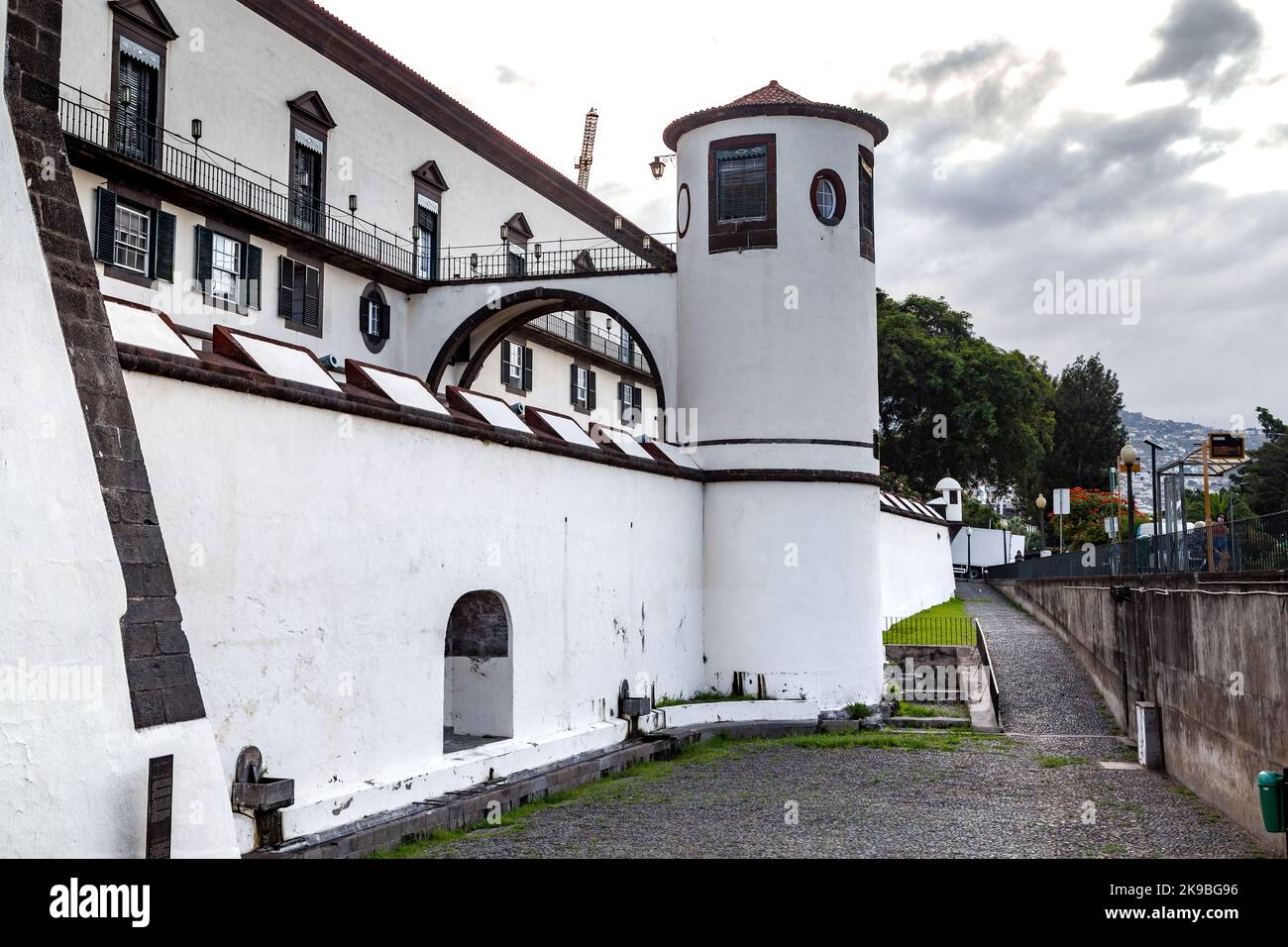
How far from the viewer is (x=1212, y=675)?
10.7 m

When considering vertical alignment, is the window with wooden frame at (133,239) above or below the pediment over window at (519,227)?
below

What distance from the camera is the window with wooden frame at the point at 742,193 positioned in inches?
707

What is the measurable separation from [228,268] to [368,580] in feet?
35.1

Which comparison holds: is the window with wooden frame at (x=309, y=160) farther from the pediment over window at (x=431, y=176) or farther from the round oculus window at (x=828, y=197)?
the round oculus window at (x=828, y=197)

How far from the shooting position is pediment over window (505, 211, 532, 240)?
28344mm

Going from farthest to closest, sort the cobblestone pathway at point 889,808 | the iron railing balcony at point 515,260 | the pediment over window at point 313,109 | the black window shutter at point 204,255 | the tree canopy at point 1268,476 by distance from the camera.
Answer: the tree canopy at point 1268,476, the iron railing balcony at point 515,260, the pediment over window at point 313,109, the black window shutter at point 204,255, the cobblestone pathway at point 889,808

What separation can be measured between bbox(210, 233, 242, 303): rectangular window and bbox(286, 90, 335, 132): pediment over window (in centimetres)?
300

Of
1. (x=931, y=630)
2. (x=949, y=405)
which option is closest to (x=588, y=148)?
(x=949, y=405)

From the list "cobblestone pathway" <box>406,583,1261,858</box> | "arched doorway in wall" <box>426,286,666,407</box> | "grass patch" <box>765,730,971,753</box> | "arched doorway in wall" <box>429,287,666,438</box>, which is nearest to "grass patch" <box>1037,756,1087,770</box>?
"cobblestone pathway" <box>406,583,1261,858</box>

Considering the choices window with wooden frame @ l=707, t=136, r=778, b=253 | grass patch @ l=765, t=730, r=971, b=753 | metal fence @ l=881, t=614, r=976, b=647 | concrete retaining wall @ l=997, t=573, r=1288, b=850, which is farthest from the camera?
metal fence @ l=881, t=614, r=976, b=647

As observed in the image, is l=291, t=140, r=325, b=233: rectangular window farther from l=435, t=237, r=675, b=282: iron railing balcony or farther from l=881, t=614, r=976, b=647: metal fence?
l=881, t=614, r=976, b=647: metal fence

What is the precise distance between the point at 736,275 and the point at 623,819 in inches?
368

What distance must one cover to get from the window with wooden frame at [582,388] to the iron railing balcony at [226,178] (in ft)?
27.8

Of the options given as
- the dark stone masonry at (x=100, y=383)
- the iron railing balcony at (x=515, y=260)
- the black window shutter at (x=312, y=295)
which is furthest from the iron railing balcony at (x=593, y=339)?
the dark stone masonry at (x=100, y=383)
